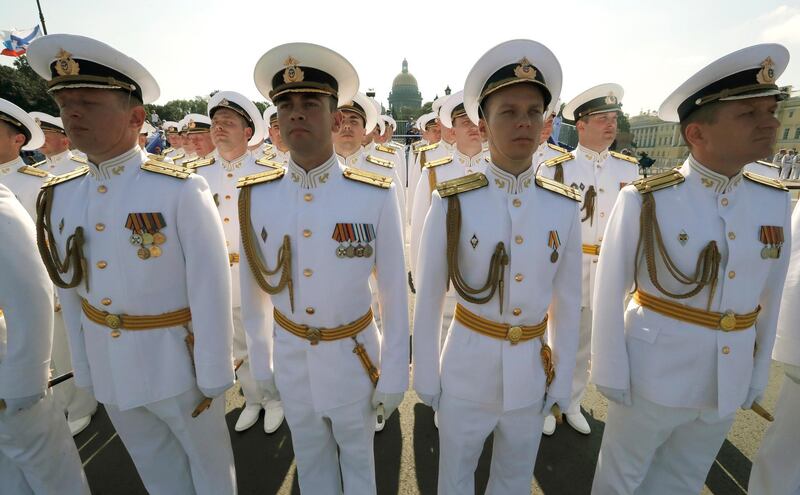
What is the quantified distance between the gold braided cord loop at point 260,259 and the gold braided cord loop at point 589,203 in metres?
2.92

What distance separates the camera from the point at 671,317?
2131 mm

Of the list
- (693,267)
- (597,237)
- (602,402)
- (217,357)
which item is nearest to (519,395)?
(693,267)

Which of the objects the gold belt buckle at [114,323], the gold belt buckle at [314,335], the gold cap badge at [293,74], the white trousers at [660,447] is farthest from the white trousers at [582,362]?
the gold belt buckle at [114,323]

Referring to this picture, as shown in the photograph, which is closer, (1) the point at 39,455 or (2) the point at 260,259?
(2) the point at 260,259

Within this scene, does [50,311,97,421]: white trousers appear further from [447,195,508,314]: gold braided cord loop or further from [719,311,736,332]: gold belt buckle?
[719,311,736,332]: gold belt buckle

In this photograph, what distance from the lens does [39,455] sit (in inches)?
92.8

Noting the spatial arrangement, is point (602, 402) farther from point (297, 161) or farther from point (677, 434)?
point (297, 161)

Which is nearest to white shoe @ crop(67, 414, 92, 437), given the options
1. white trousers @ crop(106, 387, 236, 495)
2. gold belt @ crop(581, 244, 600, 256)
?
white trousers @ crop(106, 387, 236, 495)

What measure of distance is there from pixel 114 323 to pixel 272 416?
2.08m

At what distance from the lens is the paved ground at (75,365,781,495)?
302 centimetres

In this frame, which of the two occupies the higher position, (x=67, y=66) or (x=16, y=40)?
(x=16, y=40)

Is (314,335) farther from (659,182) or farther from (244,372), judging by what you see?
(244,372)

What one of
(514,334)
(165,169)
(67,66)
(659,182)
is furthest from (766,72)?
(67,66)

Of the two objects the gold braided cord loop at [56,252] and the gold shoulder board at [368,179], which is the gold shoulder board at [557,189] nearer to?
the gold shoulder board at [368,179]
